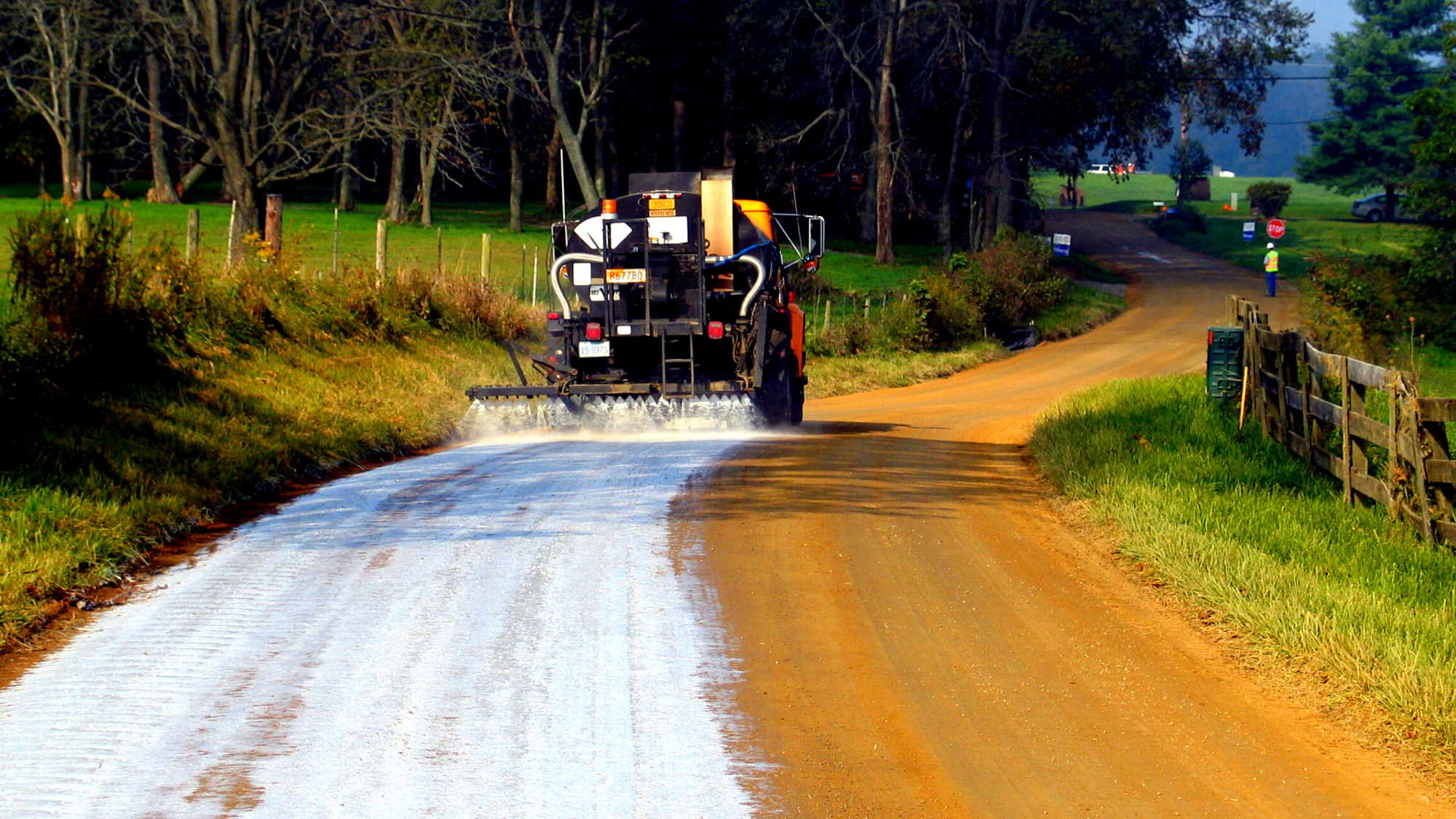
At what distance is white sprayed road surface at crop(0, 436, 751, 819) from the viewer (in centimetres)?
466

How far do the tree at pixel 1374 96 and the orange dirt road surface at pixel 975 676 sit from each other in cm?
7866

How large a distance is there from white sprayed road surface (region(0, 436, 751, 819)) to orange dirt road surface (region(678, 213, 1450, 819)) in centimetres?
37

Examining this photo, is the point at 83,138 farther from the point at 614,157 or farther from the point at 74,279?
the point at 74,279

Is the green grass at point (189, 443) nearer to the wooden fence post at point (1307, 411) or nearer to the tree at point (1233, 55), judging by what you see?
the wooden fence post at point (1307, 411)

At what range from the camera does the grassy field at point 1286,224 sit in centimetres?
6109

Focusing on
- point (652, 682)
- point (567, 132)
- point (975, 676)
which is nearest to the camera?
point (652, 682)

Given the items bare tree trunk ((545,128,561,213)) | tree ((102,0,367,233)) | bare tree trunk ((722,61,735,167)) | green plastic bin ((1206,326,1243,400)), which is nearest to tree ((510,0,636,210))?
bare tree trunk ((545,128,561,213))

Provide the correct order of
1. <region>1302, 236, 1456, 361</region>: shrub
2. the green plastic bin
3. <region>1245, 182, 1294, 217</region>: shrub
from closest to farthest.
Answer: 1. the green plastic bin
2. <region>1302, 236, 1456, 361</region>: shrub
3. <region>1245, 182, 1294, 217</region>: shrub

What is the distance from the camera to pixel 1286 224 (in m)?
75.3

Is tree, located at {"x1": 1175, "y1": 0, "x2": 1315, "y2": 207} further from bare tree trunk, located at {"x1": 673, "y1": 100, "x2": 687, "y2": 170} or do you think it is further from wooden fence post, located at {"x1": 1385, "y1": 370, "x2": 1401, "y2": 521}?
wooden fence post, located at {"x1": 1385, "y1": 370, "x2": 1401, "y2": 521}

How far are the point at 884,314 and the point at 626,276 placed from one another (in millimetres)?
19088

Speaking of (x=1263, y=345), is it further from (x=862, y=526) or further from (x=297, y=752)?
(x=297, y=752)

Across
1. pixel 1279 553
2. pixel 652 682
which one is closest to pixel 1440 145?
pixel 1279 553

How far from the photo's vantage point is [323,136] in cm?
2486
